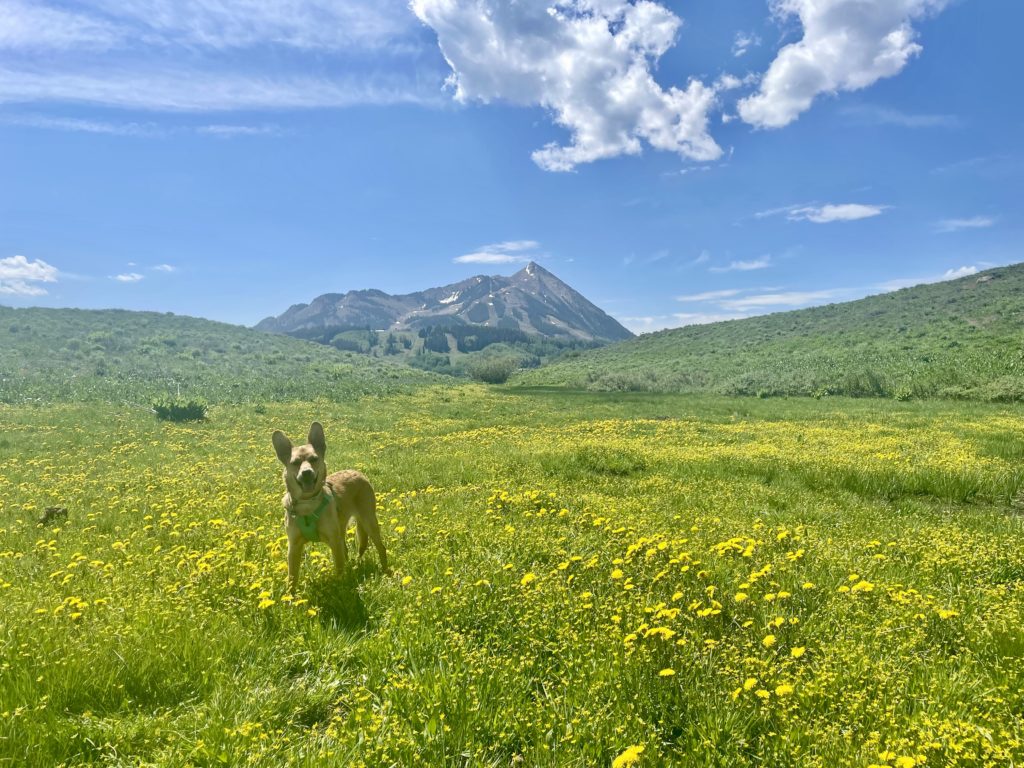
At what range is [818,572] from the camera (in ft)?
18.6

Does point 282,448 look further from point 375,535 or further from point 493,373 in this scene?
point 493,373

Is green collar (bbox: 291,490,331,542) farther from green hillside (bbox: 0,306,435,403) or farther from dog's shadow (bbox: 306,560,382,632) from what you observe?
green hillside (bbox: 0,306,435,403)

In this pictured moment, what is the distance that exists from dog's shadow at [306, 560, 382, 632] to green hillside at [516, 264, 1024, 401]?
4074 cm

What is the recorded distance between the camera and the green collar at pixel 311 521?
502 cm

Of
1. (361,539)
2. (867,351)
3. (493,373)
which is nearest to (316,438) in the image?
(361,539)

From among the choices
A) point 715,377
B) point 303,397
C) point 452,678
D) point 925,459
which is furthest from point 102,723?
point 715,377

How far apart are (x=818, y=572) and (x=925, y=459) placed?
31.0 feet

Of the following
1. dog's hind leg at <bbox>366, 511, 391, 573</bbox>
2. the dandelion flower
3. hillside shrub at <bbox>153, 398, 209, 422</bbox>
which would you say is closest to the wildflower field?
the dandelion flower

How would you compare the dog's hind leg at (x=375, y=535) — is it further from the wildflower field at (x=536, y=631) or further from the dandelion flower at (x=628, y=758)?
the dandelion flower at (x=628, y=758)

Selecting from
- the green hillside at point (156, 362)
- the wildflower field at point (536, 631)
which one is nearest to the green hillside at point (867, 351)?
the wildflower field at point (536, 631)

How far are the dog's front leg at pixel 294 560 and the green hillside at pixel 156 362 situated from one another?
33.8 m

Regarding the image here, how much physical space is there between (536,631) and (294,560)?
2717 millimetres

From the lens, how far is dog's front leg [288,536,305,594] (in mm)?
5141

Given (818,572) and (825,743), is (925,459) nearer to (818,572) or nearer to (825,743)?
(818,572)
